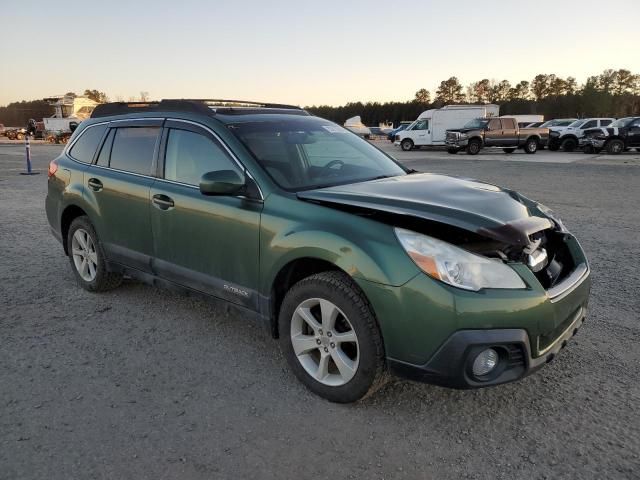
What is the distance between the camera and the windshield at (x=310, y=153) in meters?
3.38

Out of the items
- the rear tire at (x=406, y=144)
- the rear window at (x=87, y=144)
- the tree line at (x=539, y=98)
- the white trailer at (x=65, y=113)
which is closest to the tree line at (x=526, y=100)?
the tree line at (x=539, y=98)

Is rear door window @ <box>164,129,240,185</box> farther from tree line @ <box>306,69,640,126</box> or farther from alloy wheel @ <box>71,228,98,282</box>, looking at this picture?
tree line @ <box>306,69,640,126</box>

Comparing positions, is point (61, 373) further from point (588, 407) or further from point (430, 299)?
point (588, 407)

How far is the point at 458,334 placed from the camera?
2.42 meters

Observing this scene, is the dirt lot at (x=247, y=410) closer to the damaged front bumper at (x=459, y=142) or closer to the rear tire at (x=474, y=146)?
the damaged front bumper at (x=459, y=142)

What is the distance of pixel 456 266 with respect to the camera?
2.49m

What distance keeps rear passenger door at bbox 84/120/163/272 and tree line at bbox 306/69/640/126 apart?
79.2m

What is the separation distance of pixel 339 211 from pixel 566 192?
10.2m

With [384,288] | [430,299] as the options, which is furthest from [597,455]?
[384,288]

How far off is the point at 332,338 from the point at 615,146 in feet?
89.2

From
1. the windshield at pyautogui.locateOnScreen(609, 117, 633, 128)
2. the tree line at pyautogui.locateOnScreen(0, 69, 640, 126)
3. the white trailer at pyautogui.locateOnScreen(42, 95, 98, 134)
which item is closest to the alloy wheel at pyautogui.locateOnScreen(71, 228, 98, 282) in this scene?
the windshield at pyautogui.locateOnScreen(609, 117, 633, 128)

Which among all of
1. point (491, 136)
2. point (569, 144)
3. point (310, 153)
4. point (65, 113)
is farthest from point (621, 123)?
point (65, 113)

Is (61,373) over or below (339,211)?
below

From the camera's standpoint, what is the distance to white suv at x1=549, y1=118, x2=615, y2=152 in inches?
1094
